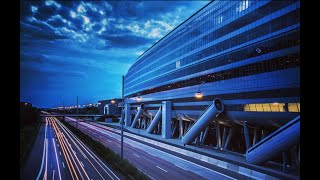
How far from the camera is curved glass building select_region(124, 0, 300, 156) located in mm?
29891

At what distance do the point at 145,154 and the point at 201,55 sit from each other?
20.2 meters

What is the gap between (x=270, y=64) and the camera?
31750 millimetres

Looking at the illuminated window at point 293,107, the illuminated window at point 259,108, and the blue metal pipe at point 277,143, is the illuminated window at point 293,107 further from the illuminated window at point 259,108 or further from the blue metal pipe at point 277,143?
the illuminated window at point 259,108

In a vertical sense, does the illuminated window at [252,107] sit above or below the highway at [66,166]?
above

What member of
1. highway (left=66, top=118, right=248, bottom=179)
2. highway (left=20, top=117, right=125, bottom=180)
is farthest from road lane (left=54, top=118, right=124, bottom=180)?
highway (left=66, top=118, right=248, bottom=179)

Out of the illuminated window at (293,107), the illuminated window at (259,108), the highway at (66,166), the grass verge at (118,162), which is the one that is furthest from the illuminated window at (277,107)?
the highway at (66,166)

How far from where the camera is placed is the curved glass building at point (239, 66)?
29891 mm

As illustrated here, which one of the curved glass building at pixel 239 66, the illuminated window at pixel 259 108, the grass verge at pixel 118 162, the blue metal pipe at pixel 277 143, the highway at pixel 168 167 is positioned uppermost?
the curved glass building at pixel 239 66

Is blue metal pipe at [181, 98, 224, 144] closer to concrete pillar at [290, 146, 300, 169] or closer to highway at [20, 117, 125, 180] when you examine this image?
concrete pillar at [290, 146, 300, 169]

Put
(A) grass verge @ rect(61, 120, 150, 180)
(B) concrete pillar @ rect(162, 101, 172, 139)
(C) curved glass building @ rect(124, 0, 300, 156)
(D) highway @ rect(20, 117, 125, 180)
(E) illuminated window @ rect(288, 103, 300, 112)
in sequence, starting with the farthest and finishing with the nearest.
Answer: (B) concrete pillar @ rect(162, 101, 172, 139)
(C) curved glass building @ rect(124, 0, 300, 156)
(E) illuminated window @ rect(288, 103, 300, 112)
(D) highway @ rect(20, 117, 125, 180)
(A) grass verge @ rect(61, 120, 150, 180)

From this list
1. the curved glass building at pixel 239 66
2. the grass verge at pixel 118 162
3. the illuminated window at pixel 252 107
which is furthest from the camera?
the illuminated window at pixel 252 107

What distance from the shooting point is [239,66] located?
37188 millimetres
